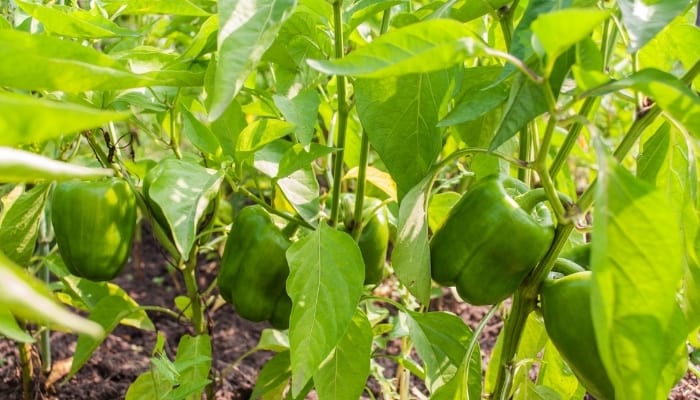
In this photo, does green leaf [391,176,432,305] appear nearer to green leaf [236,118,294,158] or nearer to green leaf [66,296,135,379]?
green leaf [236,118,294,158]

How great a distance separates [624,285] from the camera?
0.65m

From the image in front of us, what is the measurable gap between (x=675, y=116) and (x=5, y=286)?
60 cm

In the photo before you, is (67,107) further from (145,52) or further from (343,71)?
(145,52)

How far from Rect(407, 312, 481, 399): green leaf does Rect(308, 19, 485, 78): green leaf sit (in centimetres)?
52

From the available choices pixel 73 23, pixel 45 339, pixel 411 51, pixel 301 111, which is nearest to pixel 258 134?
pixel 301 111

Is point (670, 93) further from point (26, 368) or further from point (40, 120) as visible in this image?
point (26, 368)

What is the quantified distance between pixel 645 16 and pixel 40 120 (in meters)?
0.58

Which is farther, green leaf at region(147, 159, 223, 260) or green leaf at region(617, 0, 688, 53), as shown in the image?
green leaf at region(147, 159, 223, 260)

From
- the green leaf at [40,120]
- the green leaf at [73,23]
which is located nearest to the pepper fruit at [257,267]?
the green leaf at [73,23]

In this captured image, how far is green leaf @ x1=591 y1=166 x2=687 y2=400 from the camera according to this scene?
0.64 meters

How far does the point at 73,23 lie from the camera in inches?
38.9

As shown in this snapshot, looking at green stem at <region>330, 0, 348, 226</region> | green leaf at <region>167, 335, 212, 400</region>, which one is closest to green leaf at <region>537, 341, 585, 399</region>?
green stem at <region>330, 0, 348, 226</region>

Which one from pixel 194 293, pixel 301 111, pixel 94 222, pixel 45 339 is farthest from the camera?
pixel 45 339

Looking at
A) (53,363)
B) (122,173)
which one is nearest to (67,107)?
(122,173)
